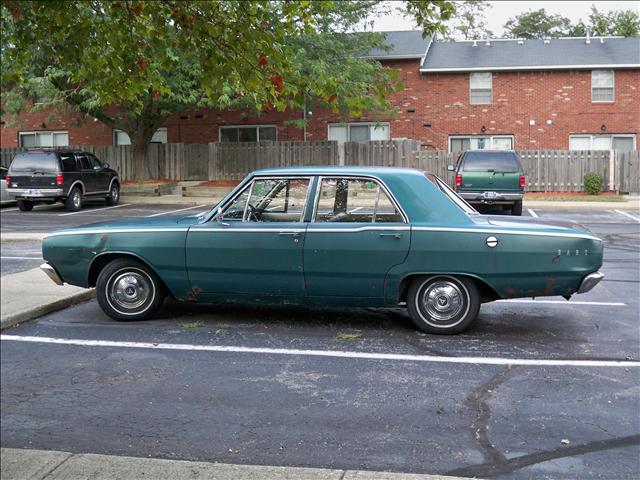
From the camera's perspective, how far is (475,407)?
527cm

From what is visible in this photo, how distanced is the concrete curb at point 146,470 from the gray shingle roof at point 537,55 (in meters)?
27.5

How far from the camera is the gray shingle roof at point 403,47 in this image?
98.6 ft

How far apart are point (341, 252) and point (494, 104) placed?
80.3 feet

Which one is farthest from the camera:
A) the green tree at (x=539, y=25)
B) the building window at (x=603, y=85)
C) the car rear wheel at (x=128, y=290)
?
the green tree at (x=539, y=25)

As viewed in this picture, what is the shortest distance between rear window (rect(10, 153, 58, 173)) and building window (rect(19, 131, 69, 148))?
1208 cm

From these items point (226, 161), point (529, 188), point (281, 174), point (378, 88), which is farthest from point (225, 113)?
point (378, 88)

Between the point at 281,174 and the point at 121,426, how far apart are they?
3.27 m

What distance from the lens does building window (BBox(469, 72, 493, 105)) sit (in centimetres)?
3008

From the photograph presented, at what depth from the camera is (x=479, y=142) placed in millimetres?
30359

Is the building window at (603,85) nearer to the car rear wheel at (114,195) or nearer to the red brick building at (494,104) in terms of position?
the red brick building at (494,104)

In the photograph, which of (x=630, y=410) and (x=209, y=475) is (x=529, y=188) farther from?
(x=209, y=475)

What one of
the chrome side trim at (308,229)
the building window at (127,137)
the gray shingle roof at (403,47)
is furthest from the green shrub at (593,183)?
the chrome side trim at (308,229)

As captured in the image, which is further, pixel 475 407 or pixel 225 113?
pixel 225 113

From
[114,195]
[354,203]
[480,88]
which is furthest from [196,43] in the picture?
[480,88]
